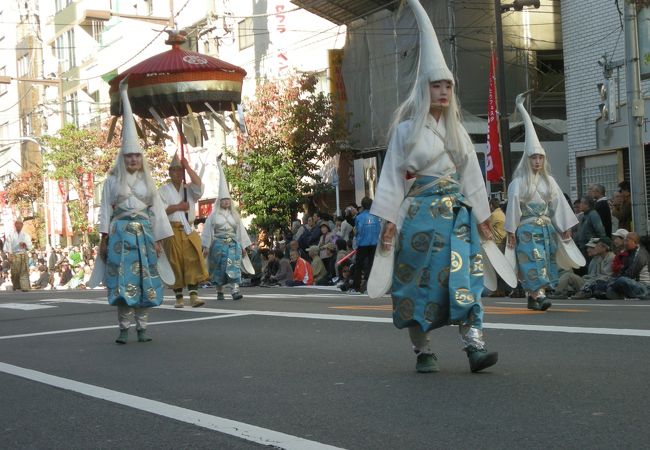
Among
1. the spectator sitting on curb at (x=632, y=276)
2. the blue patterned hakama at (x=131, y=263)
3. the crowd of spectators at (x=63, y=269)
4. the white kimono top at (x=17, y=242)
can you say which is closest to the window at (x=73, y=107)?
the crowd of spectators at (x=63, y=269)

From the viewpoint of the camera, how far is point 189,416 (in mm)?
6051

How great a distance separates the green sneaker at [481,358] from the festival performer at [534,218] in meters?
5.85

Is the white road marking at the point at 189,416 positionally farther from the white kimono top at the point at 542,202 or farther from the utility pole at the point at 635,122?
the utility pole at the point at 635,122

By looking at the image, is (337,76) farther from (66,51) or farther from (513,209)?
(66,51)

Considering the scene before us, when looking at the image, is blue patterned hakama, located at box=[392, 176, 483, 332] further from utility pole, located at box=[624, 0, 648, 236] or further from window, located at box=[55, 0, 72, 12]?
window, located at box=[55, 0, 72, 12]

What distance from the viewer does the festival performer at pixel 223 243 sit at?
1784 cm

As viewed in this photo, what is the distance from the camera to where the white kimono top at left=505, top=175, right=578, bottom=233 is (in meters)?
12.9

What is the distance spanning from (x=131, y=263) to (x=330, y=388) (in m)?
4.55

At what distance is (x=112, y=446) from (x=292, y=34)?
3291cm

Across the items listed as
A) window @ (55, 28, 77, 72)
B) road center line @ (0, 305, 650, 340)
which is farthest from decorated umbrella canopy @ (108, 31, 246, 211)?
window @ (55, 28, 77, 72)

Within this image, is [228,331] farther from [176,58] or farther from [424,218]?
[176,58]

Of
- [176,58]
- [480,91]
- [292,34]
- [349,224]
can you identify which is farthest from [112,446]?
[292,34]

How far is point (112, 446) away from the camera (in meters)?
5.38

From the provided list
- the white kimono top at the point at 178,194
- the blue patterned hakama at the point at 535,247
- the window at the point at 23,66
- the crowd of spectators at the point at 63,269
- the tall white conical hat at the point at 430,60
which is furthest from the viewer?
the window at the point at 23,66
